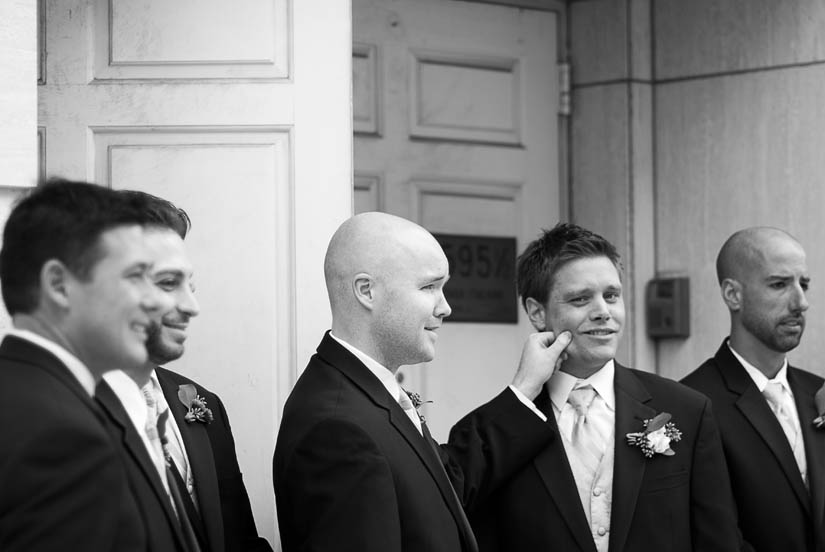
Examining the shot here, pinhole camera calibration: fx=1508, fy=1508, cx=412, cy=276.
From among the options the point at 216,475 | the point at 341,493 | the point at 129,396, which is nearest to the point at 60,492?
the point at 129,396

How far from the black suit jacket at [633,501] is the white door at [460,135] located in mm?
1734

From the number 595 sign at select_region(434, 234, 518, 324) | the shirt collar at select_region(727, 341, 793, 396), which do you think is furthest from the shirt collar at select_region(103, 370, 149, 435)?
the number 595 sign at select_region(434, 234, 518, 324)

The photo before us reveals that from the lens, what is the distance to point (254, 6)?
4.57 m

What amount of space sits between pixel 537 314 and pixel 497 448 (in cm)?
45

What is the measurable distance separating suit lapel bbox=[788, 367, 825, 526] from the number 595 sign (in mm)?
1451

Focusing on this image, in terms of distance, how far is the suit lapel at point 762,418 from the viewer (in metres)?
4.71

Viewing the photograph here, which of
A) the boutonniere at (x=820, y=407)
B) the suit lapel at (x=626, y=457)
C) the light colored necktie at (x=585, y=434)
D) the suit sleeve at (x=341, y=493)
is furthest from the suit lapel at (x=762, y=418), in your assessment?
the suit sleeve at (x=341, y=493)

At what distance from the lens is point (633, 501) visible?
163 inches

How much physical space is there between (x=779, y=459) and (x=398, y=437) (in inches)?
61.6

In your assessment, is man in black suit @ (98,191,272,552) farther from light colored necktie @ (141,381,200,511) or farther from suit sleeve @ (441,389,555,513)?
suit sleeve @ (441,389,555,513)

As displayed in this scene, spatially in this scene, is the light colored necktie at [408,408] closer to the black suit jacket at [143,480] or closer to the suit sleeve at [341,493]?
the suit sleeve at [341,493]

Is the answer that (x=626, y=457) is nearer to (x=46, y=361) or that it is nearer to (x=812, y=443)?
(x=812, y=443)

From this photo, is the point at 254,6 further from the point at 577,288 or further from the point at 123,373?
the point at 123,373

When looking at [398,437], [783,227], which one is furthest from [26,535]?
[783,227]
